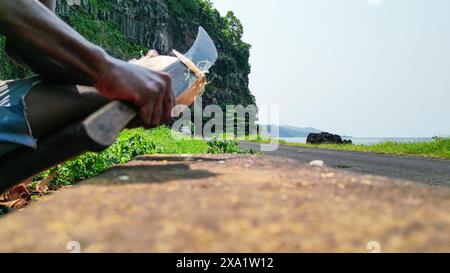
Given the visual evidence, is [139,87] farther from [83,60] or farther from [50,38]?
[50,38]

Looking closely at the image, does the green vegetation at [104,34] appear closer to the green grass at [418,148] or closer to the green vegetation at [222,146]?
the green grass at [418,148]

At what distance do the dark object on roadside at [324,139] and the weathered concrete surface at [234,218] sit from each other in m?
23.6

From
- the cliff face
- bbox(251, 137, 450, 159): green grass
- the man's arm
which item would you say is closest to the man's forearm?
the man's arm

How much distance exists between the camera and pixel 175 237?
0.87m

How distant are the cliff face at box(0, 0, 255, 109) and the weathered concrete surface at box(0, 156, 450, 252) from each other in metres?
17.7

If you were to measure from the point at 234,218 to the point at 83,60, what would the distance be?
4.14 ft

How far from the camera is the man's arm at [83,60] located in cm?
191

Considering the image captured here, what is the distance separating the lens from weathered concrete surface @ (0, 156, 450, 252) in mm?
842

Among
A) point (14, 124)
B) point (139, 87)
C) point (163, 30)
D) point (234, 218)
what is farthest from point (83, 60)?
point (163, 30)
